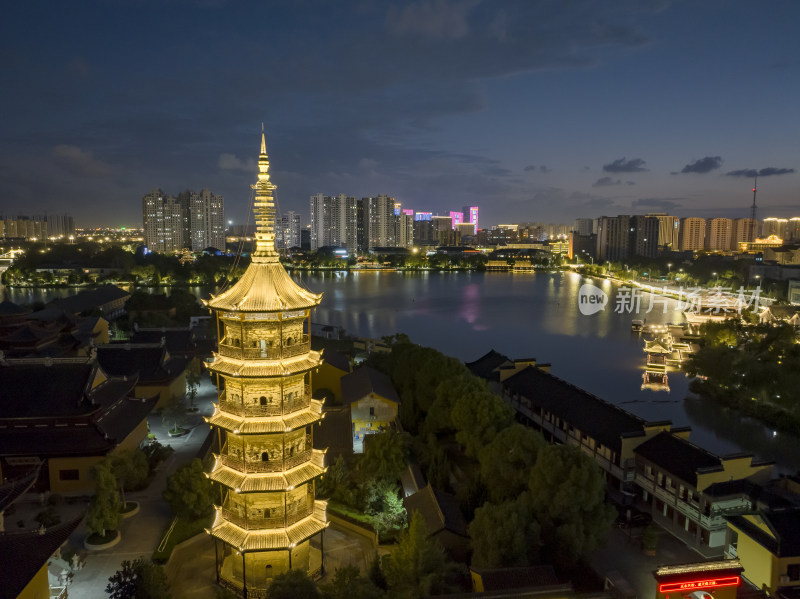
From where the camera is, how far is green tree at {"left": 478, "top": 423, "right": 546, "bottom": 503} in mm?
10367

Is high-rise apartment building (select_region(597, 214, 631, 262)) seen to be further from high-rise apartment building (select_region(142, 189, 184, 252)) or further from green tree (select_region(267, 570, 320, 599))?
green tree (select_region(267, 570, 320, 599))

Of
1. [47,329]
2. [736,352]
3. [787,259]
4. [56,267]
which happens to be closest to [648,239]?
[787,259]

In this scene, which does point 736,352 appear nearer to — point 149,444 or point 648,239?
point 149,444

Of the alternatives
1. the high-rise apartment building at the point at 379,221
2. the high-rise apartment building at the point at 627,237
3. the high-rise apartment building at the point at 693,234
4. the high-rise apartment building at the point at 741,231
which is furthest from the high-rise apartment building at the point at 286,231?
the high-rise apartment building at the point at 741,231

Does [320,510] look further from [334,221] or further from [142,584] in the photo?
[334,221]

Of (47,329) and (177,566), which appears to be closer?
(177,566)

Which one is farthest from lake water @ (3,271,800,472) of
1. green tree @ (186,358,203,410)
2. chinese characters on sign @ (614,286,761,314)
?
green tree @ (186,358,203,410)

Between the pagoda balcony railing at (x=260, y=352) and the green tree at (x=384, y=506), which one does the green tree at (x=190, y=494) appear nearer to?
the green tree at (x=384, y=506)

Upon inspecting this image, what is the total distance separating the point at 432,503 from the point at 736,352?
16.2m

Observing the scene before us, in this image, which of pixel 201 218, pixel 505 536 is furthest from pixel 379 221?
pixel 505 536

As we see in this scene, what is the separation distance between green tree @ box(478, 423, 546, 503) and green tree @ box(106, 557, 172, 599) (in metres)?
5.89

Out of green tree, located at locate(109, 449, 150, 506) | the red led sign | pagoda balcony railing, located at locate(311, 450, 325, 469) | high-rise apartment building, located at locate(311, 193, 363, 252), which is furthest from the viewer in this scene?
high-rise apartment building, located at locate(311, 193, 363, 252)

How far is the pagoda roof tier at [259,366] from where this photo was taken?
734 centimetres

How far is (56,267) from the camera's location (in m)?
55.3
